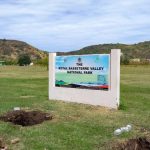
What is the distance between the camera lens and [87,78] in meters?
16.8

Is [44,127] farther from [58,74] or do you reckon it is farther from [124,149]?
[58,74]

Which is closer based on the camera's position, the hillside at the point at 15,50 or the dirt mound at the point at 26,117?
the dirt mound at the point at 26,117

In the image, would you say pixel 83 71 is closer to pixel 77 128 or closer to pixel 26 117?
pixel 26 117

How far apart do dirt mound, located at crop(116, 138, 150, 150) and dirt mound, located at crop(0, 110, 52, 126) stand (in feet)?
12.1

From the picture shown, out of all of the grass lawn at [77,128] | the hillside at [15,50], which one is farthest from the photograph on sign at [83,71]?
the hillside at [15,50]

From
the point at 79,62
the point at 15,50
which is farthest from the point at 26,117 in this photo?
the point at 15,50

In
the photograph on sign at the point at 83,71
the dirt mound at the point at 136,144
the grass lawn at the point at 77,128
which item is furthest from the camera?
the photograph on sign at the point at 83,71

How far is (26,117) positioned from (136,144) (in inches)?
175

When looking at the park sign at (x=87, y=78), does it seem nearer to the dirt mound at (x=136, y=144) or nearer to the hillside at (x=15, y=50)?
the dirt mound at (x=136, y=144)

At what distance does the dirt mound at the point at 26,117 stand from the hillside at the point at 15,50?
11867cm

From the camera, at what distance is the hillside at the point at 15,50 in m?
136

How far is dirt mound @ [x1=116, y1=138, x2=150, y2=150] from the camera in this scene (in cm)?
942

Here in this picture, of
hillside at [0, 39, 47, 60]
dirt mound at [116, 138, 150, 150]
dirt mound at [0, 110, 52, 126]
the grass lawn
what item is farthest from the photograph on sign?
hillside at [0, 39, 47, 60]

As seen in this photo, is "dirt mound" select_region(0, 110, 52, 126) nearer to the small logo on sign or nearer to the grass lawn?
the grass lawn
